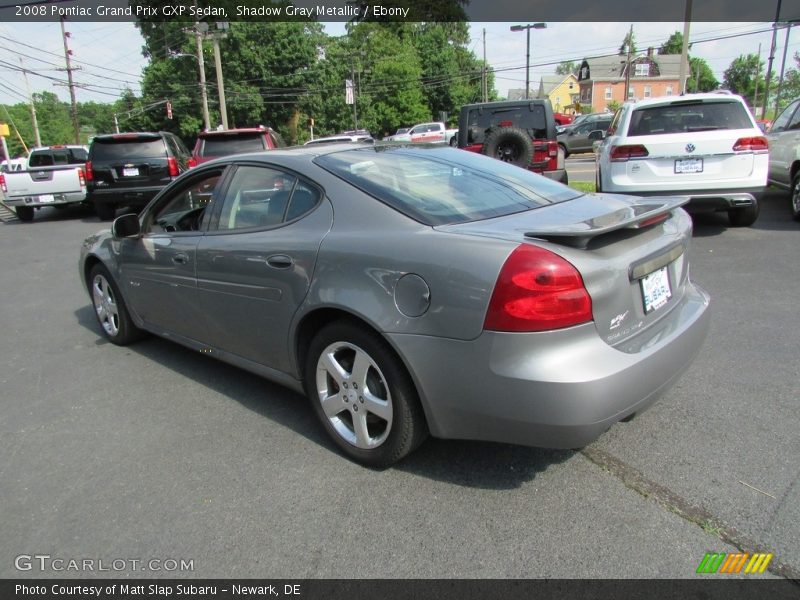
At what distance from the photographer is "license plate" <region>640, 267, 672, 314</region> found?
2520 millimetres

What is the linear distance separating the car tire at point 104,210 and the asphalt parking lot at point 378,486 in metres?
9.15

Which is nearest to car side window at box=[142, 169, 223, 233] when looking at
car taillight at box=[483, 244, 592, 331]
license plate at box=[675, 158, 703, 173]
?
car taillight at box=[483, 244, 592, 331]

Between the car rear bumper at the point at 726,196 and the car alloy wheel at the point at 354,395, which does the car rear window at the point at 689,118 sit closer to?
the car rear bumper at the point at 726,196

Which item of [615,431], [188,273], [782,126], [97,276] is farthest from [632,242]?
[782,126]

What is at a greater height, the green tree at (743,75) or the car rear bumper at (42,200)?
the green tree at (743,75)

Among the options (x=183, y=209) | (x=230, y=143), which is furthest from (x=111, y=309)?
(x=230, y=143)

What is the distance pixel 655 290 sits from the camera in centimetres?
260

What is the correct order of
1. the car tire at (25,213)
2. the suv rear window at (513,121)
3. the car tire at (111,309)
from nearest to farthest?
1. the car tire at (111,309)
2. the suv rear window at (513,121)
3. the car tire at (25,213)

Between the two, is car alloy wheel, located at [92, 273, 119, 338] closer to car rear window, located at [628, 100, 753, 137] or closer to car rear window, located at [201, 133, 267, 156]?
car rear window, located at [628, 100, 753, 137]

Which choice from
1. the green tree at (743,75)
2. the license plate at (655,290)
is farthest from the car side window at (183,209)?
the green tree at (743,75)

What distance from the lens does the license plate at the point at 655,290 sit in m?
2.52

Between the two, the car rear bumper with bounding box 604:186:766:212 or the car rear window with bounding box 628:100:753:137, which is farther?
the car rear window with bounding box 628:100:753:137

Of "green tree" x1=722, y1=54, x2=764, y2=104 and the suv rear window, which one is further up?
"green tree" x1=722, y1=54, x2=764, y2=104

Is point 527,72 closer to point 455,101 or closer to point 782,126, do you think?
point 455,101
